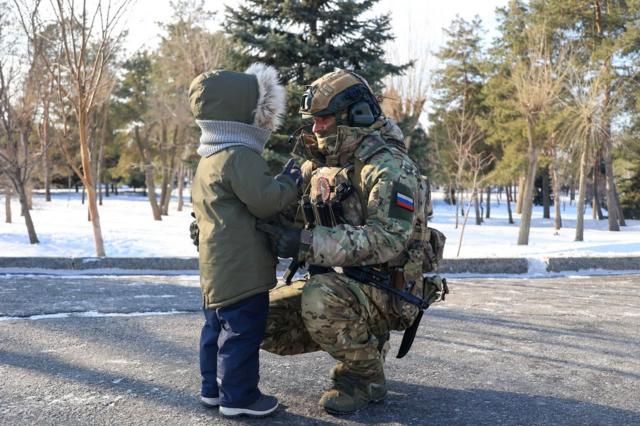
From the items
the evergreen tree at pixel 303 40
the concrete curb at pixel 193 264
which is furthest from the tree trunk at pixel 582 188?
the concrete curb at pixel 193 264

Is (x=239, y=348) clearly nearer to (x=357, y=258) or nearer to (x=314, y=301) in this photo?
(x=314, y=301)

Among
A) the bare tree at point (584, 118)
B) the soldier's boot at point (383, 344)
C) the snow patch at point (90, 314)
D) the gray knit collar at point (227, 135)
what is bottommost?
the snow patch at point (90, 314)

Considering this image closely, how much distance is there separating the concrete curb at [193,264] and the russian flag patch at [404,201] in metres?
5.01

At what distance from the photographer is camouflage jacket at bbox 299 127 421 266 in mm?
2471

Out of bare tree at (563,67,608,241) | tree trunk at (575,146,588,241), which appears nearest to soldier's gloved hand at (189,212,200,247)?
bare tree at (563,67,608,241)

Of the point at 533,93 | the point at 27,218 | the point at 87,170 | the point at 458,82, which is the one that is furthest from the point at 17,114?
the point at 458,82

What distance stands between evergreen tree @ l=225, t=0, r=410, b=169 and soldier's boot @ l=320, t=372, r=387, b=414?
1039 centimetres

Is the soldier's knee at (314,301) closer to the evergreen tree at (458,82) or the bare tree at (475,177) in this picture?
the bare tree at (475,177)

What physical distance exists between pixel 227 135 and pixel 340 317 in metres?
0.97

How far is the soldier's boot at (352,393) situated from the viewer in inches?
101

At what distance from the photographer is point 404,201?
8.48ft

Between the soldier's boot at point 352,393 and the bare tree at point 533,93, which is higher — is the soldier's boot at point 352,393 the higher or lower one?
the lower one

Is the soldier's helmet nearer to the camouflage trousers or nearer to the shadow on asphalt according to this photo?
the camouflage trousers

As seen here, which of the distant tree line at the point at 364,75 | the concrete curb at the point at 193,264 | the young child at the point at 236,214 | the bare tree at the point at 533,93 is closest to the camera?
the young child at the point at 236,214
